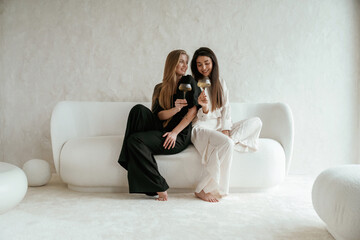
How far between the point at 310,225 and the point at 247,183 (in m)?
0.78

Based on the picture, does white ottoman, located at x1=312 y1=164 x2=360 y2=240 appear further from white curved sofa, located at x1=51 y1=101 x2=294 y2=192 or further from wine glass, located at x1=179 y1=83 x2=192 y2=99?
wine glass, located at x1=179 y1=83 x2=192 y2=99

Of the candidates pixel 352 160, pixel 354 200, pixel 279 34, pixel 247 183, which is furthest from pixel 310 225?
pixel 279 34

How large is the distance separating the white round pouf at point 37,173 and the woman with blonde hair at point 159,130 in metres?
0.83

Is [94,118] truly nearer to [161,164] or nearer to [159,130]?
[159,130]

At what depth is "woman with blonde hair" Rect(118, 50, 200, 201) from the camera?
2.47 metres

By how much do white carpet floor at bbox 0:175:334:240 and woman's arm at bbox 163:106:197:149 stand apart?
43cm

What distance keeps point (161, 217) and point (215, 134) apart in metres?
0.83

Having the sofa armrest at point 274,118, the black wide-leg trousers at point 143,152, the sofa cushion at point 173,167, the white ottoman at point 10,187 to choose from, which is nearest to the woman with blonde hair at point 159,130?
the black wide-leg trousers at point 143,152

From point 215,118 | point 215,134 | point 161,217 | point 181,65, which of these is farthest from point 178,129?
point 161,217

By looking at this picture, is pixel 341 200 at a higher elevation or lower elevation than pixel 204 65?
lower

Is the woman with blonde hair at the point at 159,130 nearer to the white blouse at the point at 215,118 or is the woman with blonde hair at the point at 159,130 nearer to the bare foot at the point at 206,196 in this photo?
the white blouse at the point at 215,118

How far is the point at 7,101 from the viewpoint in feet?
11.9

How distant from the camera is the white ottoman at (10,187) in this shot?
1.56 metres

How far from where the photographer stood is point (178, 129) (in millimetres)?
2619
